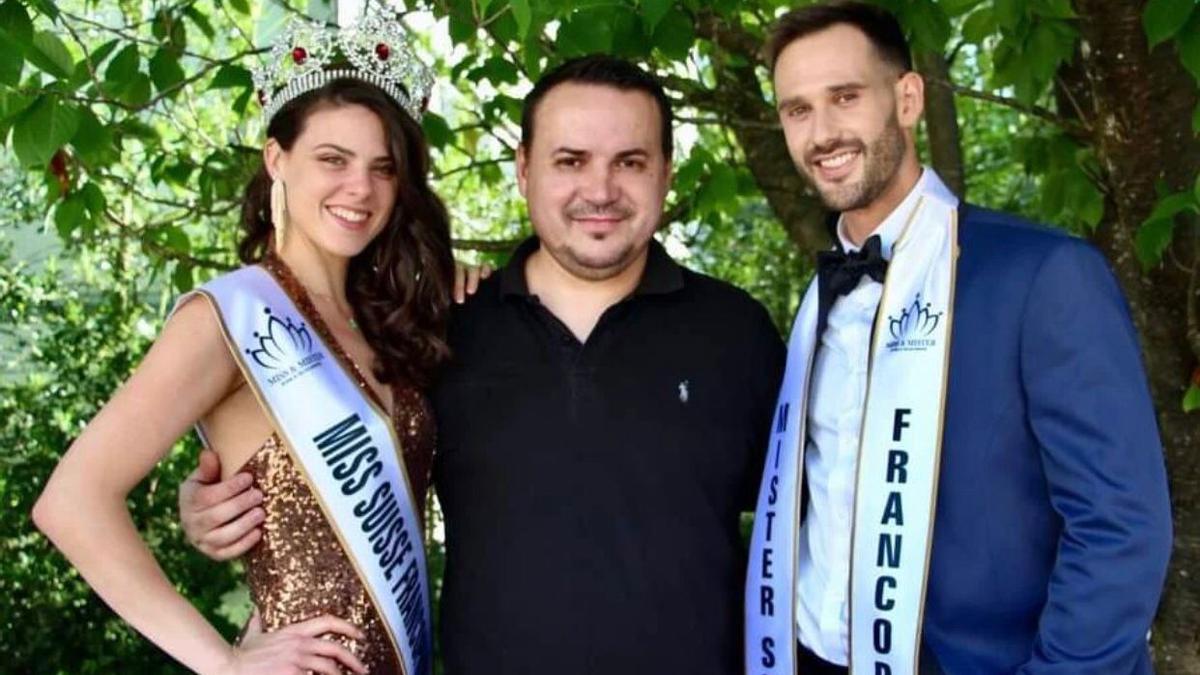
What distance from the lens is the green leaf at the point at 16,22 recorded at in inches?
90.7

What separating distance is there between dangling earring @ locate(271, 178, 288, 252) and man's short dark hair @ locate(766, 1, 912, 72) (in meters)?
0.87

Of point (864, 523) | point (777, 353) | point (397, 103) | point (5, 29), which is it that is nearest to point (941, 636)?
point (864, 523)

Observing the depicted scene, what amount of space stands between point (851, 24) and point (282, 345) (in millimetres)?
1079

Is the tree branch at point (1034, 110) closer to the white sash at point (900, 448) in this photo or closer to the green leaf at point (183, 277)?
the white sash at point (900, 448)

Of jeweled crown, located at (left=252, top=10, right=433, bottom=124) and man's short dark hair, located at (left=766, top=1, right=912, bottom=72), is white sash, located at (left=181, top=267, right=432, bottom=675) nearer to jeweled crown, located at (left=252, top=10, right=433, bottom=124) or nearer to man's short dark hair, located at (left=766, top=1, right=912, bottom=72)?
jeweled crown, located at (left=252, top=10, right=433, bottom=124)

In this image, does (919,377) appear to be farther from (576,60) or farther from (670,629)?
(576,60)

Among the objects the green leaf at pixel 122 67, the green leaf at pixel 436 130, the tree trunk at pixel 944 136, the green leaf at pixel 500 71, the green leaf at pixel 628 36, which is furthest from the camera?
the tree trunk at pixel 944 136

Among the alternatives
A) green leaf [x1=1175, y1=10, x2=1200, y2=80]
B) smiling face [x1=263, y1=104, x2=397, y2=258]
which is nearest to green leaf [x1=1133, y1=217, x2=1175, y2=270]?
green leaf [x1=1175, y1=10, x2=1200, y2=80]

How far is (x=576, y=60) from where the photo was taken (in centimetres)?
276

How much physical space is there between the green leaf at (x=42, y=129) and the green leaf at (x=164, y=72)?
25.5 inches

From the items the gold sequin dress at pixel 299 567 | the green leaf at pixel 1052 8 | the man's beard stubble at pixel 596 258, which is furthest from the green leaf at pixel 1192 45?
the gold sequin dress at pixel 299 567

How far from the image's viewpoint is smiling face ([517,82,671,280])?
8.63ft

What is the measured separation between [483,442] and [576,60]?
73 centimetres

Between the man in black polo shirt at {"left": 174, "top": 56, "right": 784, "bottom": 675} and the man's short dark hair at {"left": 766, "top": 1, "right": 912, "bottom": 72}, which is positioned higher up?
the man's short dark hair at {"left": 766, "top": 1, "right": 912, "bottom": 72}
